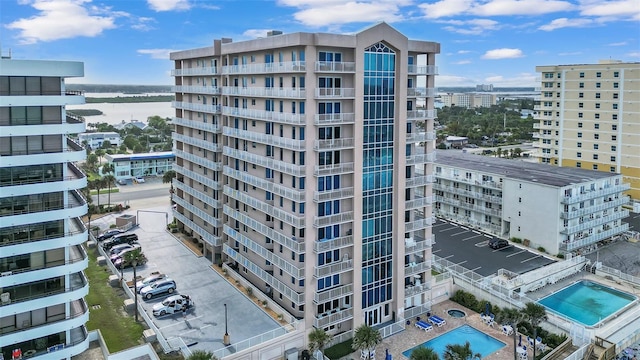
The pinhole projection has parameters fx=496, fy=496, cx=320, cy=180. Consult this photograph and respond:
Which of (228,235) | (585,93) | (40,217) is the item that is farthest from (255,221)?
(585,93)

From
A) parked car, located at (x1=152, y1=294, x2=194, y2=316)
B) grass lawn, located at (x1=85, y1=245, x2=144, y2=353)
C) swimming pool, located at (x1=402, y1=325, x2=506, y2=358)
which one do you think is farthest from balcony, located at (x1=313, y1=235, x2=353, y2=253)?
grass lawn, located at (x1=85, y1=245, x2=144, y2=353)

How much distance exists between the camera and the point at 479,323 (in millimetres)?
38375

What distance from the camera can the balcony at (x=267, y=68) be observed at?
32.6 m

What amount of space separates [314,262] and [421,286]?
10649 millimetres

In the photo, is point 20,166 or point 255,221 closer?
point 20,166

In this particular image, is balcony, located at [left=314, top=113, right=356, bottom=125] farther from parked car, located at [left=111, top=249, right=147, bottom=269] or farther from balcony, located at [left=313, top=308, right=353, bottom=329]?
parked car, located at [left=111, top=249, right=147, bottom=269]

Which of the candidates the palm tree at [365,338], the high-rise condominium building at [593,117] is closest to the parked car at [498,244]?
the palm tree at [365,338]

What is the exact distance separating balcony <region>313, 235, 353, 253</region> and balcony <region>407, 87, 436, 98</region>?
12.1 m

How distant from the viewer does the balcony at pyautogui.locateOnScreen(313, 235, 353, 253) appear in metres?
33.8

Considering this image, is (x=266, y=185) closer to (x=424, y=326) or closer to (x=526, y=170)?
(x=424, y=326)

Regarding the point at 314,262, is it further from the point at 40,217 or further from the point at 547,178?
the point at 547,178

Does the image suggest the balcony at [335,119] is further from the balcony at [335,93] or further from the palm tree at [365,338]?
the palm tree at [365,338]

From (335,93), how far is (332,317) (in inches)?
608

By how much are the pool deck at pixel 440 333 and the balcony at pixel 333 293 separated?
→ 4313mm
